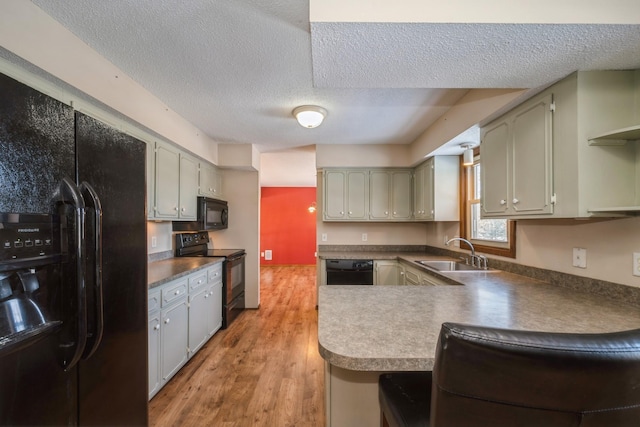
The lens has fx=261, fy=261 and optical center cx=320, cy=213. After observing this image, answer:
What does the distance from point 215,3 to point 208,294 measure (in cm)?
251

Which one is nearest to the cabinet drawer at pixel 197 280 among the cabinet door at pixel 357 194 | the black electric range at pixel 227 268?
the black electric range at pixel 227 268

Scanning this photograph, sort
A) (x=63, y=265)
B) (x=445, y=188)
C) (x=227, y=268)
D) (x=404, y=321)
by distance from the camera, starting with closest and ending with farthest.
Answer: (x=63, y=265) → (x=404, y=321) → (x=445, y=188) → (x=227, y=268)

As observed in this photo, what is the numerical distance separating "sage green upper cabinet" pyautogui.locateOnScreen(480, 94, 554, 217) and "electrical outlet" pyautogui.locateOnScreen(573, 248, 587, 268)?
0.38 metres

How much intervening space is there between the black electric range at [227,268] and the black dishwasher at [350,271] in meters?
1.23

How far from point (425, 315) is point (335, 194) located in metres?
2.64

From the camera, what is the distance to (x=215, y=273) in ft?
9.73

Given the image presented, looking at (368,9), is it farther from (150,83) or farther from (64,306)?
(150,83)

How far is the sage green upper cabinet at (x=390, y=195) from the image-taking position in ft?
12.1

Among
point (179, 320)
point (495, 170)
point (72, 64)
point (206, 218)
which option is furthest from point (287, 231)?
point (72, 64)

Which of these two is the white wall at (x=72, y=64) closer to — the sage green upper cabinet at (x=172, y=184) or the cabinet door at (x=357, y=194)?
the sage green upper cabinet at (x=172, y=184)

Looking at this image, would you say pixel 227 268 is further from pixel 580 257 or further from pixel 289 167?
pixel 580 257

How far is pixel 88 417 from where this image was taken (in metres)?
1.08

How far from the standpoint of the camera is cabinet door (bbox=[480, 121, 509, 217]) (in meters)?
1.80

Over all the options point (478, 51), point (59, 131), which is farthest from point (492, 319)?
point (59, 131)
